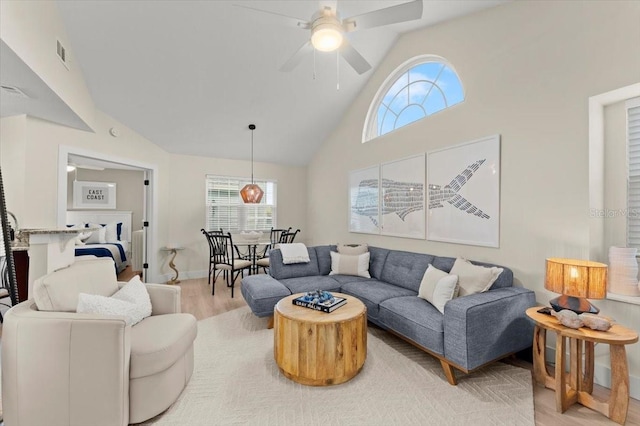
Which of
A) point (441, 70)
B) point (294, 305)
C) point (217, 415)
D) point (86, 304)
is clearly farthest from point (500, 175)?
point (86, 304)

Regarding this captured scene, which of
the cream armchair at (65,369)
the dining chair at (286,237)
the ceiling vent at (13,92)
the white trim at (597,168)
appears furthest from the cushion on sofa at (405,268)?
the ceiling vent at (13,92)

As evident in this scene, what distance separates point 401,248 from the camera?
393 centimetres

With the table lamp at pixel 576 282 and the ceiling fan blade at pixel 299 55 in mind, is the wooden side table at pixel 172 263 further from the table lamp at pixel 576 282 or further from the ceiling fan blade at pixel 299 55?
the table lamp at pixel 576 282

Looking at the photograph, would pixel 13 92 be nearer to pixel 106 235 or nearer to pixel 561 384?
pixel 106 235

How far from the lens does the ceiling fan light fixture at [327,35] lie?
206 cm

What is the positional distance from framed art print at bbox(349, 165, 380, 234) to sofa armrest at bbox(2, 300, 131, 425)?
3.46 m

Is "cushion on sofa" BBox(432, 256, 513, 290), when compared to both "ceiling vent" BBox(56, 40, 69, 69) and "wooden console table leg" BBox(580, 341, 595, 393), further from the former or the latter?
"ceiling vent" BBox(56, 40, 69, 69)

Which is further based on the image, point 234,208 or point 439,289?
point 234,208

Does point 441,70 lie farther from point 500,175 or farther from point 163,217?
point 163,217

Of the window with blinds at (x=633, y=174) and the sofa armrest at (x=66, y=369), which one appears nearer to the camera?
the sofa armrest at (x=66, y=369)

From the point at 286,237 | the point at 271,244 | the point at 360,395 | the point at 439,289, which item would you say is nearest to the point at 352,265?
the point at 439,289

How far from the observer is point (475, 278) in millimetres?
2514

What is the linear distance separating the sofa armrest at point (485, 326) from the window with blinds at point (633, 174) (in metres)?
0.84

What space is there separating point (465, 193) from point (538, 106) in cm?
98
